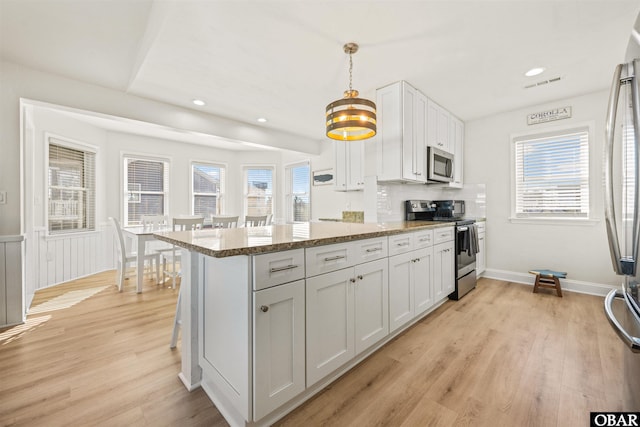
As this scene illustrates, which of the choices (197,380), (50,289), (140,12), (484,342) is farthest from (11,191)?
(484,342)

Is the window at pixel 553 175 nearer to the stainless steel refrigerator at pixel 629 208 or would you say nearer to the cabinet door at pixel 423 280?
the cabinet door at pixel 423 280

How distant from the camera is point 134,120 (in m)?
3.23

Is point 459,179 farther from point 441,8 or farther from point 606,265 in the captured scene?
point 441,8

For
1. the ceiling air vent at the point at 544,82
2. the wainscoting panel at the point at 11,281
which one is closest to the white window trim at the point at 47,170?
the wainscoting panel at the point at 11,281

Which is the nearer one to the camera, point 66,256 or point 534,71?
point 534,71

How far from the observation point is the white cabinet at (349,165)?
3.60 meters

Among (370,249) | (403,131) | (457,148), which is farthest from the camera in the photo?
(457,148)

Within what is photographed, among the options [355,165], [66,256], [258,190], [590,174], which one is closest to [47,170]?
[66,256]

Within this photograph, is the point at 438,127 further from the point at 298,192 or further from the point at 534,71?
the point at 298,192

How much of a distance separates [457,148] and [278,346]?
403cm

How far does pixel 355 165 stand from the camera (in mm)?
3680

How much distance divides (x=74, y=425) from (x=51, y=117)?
4.36m

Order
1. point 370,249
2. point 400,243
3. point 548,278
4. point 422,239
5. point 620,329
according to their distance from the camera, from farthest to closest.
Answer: point 548,278, point 422,239, point 400,243, point 370,249, point 620,329

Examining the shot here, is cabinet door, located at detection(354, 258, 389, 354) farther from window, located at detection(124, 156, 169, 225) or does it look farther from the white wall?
window, located at detection(124, 156, 169, 225)
